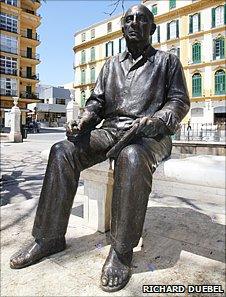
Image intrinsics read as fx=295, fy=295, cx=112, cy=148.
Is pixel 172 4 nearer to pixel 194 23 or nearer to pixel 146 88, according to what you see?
pixel 194 23

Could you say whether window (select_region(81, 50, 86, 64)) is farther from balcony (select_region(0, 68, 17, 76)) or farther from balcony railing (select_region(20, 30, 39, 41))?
balcony (select_region(0, 68, 17, 76))

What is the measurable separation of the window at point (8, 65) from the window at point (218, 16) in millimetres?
23436

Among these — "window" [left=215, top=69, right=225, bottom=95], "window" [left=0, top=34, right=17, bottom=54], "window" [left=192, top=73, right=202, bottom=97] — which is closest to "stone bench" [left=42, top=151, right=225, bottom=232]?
"window" [left=215, top=69, right=225, bottom=95]

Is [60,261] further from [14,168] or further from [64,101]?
[64,101]

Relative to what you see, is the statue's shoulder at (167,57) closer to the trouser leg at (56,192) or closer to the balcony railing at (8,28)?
the trouser leg at (56,192)

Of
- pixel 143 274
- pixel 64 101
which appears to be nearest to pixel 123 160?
pixel 143 274

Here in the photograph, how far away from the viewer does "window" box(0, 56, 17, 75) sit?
35.7 m

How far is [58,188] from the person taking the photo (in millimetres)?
2133

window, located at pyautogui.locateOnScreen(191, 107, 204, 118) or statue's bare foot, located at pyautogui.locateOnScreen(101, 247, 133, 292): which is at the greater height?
window, located at pyautogui.locateOnScreen(191, 107, 204, 118)

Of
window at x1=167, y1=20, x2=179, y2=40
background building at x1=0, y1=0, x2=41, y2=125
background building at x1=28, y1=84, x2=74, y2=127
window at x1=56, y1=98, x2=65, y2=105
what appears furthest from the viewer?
window at x1=56, y1=98, x2=65, y2=105

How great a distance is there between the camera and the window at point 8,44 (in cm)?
3528

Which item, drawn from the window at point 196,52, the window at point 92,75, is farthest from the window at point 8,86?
the window at point 196,52

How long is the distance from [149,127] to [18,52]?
3873 cm

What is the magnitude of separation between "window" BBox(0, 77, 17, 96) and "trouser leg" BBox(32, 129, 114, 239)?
36050 millimetres
